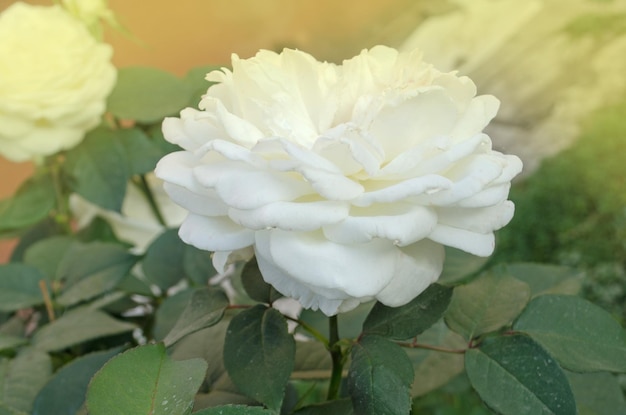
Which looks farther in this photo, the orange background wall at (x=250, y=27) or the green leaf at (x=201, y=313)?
the orange background wall at (x=250, y=27)

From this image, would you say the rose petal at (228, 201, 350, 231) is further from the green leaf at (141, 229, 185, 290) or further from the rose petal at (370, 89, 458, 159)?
the green leaf at (141, 229, 185, 290)

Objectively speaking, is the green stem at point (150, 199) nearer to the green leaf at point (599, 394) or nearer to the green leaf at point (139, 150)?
→ the green leaf at point (139, 150)

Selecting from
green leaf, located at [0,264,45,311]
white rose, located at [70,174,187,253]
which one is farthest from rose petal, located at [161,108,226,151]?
white rose, located at [70,174,187,253]

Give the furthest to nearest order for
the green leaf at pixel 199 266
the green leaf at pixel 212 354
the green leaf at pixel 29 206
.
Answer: the green leaf at pixel 29 206 < the green leaf at pixel 199 266 < the green leaf at pixel 212 354

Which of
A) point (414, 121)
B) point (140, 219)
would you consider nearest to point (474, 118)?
point (414, 121)

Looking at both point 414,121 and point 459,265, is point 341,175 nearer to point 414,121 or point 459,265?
point 414,121

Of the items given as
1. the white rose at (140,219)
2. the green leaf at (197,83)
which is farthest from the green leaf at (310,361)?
the white rose at (140,219)
